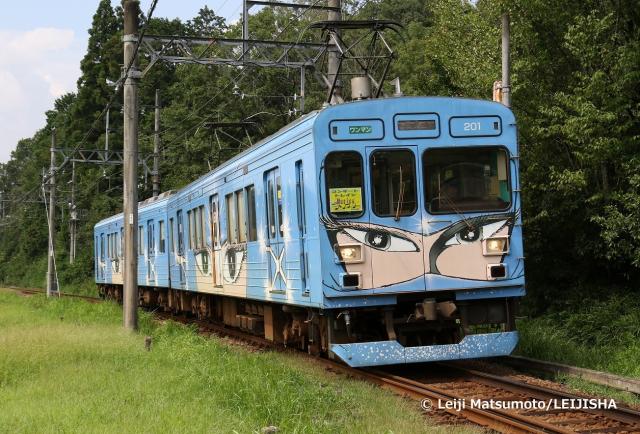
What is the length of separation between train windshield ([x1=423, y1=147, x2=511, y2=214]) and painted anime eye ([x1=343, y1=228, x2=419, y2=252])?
53cm

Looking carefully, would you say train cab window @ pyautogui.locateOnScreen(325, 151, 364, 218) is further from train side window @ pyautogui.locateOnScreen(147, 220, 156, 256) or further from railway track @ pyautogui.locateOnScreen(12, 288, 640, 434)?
train side window @ pyautogui.locateOnScreen(147, 220, 156, 256)

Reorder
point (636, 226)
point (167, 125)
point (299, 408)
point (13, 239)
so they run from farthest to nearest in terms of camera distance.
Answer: point (13, 239), point (167, 125), point (636, 226), point (299, 408)

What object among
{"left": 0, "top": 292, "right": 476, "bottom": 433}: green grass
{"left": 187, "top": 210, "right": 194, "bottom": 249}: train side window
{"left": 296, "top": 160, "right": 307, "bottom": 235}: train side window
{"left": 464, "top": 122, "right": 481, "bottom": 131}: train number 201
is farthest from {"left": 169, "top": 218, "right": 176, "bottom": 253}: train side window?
{"left": 464, "top": 122, "right": 481, "bottom": 131}: train number 201

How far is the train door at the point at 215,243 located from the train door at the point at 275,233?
138 inches

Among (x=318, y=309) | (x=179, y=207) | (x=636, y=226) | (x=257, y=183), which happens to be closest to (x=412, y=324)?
(x=318, y=309)

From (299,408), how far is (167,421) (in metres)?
1.22

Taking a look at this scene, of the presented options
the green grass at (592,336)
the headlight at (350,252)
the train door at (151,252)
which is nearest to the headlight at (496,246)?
the headlight at (350,252)

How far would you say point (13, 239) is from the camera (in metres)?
82.8

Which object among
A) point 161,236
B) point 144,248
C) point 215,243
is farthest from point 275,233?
point 144,248

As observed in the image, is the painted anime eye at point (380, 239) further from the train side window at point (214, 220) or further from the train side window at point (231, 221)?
the train side window at point (214, 220)

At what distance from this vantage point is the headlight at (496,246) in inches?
386

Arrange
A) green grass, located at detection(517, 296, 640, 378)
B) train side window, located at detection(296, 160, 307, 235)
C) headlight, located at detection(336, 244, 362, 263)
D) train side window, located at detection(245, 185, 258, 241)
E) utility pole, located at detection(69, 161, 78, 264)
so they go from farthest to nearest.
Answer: utility pole, located at detection(69, 161, 78, 264), train side window, located at detection(245, 185, 258, 241), green grass, located at detection(517, 296, 640, 378), train side window, located at detection(296, 160, 307, 235), headlight, located at detection(336, 244, 362, 263)

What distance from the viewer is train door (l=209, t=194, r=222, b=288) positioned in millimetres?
15359

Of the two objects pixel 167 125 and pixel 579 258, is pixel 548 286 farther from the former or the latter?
pixel 167 125
